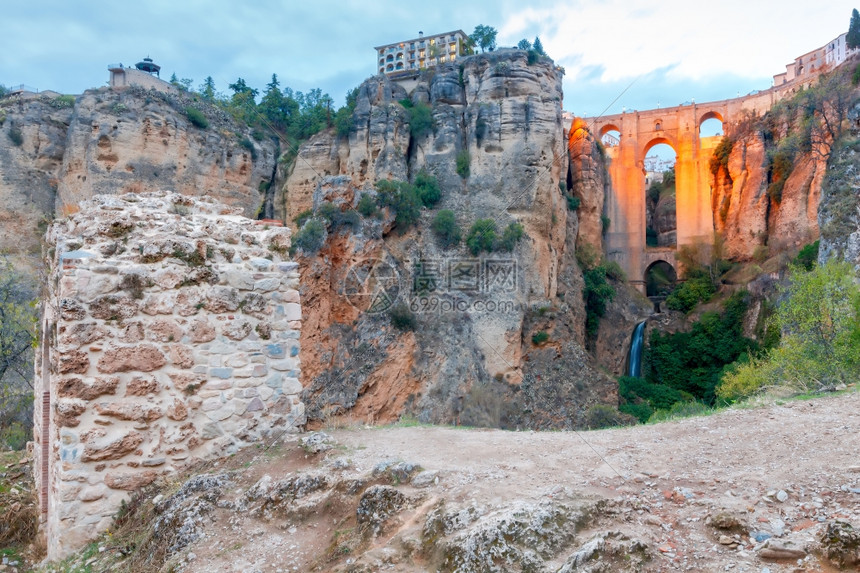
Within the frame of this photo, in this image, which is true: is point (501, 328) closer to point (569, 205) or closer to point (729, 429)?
point (569, 205)

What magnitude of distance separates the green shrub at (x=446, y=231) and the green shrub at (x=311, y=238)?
5344 millimetres

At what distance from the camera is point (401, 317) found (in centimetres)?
2377

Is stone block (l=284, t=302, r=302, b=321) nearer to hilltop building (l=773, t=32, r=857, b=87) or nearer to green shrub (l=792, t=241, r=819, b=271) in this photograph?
green shrub (l=792, t=241, r=819, b=271)

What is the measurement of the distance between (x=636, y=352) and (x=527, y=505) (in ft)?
104

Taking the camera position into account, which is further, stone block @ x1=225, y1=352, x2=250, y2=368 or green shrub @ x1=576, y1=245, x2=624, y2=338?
green shrub @ x1=576, y1=245, x2=624, y2=338

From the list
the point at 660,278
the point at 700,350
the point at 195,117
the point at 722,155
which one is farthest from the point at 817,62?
the point at 195,117

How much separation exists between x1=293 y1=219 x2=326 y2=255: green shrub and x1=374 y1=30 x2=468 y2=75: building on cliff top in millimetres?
15759

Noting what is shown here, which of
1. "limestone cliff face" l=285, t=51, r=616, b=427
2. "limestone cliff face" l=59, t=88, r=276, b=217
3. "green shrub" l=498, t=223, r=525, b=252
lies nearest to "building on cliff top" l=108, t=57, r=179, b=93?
"limestone cliff face" l=59, t=88, r=276, b=217

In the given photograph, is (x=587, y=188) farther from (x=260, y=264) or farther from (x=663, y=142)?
(x=260, y=264)

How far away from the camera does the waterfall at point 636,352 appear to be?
3275 centimetres

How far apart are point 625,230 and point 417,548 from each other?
131 ft

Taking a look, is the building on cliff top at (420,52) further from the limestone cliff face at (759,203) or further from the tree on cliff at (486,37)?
the limestone cliff face at (759,203)

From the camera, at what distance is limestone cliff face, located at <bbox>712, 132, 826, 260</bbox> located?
33.2 m

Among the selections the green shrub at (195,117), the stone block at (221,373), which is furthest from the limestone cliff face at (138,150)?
the stone block at (221,373)
